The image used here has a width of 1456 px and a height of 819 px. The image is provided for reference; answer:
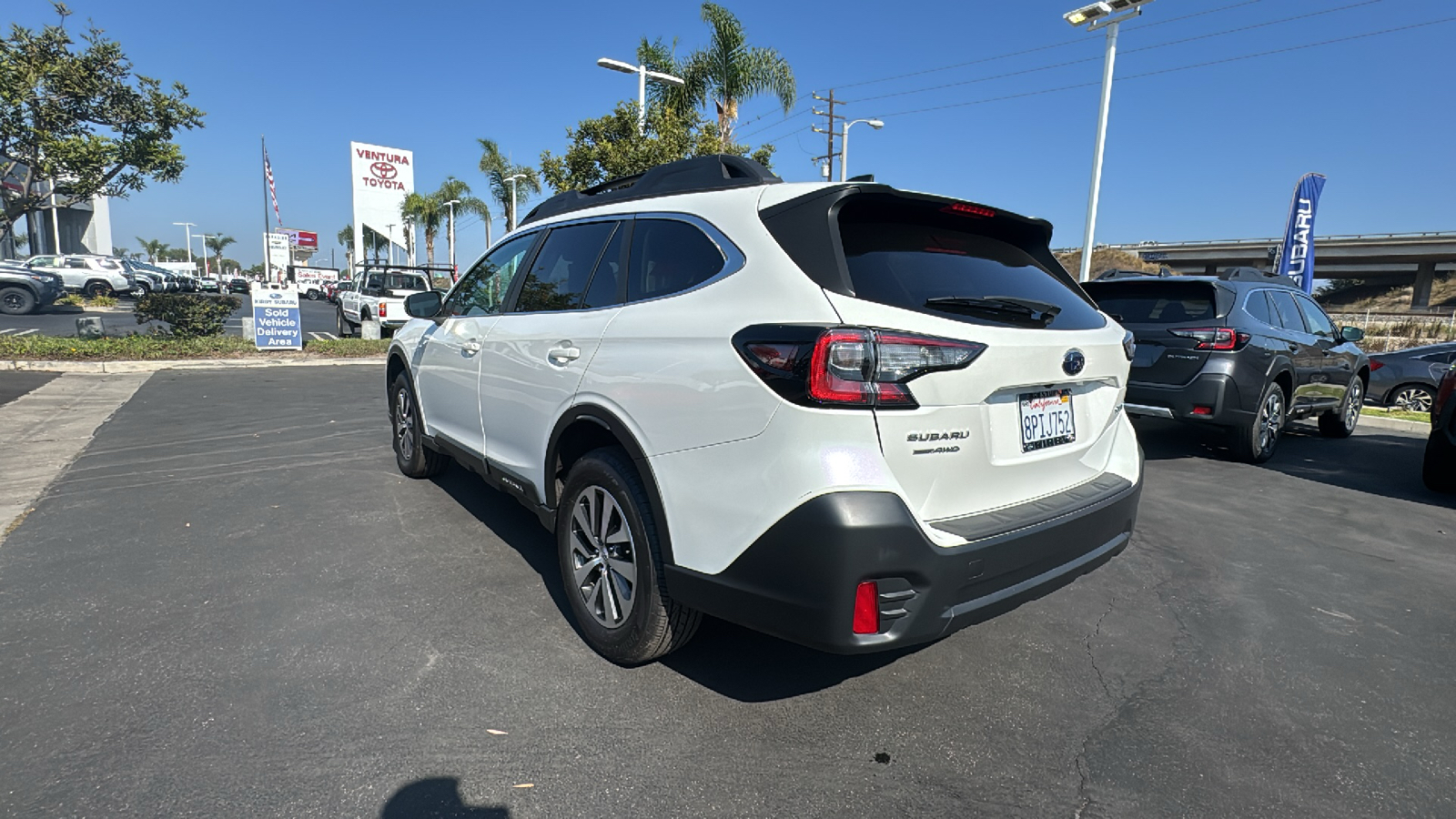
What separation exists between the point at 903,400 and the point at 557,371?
1609 millimetres

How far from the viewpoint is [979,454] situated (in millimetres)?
2346

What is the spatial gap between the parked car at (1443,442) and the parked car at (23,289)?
2942 centimetres

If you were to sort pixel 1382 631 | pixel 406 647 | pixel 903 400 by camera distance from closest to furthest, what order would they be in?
pixel 903 400 → pixel 406 647 → pixel 1382 631

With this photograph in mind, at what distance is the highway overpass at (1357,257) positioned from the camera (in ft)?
188

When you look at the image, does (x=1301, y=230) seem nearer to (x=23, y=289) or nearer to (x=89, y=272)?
(x=23, y=289)

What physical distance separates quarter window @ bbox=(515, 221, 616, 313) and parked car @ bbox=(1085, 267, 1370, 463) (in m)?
5.15

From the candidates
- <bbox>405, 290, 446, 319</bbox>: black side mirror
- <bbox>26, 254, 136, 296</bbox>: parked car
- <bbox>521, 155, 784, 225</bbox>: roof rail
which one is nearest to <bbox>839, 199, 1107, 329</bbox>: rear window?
<bbox>521, 155, 784, 225</bbox>: roof rail

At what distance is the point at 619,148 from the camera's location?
49.2 ft

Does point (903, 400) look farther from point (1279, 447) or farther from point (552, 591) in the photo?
point (1279, 447)

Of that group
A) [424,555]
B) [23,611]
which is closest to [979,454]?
[424,555]

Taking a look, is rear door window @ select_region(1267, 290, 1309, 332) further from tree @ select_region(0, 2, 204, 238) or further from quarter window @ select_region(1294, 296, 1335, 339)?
tree @ select_region(0, 2, 204, 238)

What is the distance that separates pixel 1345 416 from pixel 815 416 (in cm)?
934

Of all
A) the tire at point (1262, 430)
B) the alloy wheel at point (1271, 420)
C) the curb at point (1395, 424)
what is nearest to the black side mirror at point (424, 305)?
the tire at point (1262, 430)

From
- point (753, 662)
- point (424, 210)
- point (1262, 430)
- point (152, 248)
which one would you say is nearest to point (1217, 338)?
point (1262, 430)
